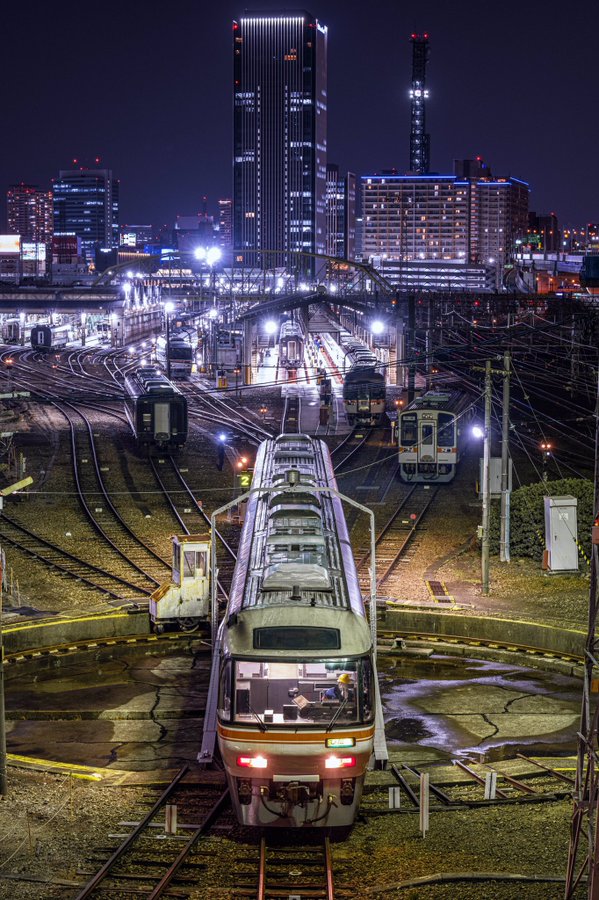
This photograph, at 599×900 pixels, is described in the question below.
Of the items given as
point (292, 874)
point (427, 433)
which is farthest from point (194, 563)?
point (427, 433)

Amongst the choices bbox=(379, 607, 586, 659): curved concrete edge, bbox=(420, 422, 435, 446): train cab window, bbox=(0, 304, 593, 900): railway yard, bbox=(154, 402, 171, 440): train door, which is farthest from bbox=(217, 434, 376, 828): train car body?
bbox=(154, 402, 171, 440): train door

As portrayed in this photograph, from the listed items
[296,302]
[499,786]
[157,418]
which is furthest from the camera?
[296,302]

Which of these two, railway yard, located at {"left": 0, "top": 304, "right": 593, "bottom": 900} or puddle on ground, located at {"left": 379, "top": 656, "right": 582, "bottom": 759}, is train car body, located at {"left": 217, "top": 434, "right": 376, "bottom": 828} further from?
puddle on ground, located at {"left": 379, "top": 656, "right": 582, "bottom": 759}

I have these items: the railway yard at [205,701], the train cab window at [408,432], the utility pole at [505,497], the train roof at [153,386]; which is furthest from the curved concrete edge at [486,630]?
the train roof at [153,386]

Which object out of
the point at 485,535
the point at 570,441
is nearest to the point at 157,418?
the point at 570,441

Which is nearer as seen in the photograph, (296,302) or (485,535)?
(485,535)

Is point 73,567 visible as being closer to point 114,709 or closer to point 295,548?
point 114,709

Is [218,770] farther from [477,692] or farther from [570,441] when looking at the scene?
[570,441]

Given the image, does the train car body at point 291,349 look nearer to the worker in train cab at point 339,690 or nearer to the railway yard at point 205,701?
the railway yard at point 205,701
